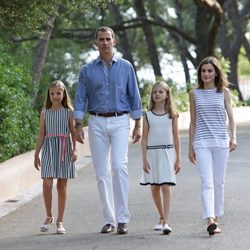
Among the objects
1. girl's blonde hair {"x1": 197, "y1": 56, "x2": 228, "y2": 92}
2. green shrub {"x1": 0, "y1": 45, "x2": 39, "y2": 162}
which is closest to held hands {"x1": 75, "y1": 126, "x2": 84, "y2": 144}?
girl's blonde hair {"x1": 197, "y1": 56, "x2": 228, "y2": 92}

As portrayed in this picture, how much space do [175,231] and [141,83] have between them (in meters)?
22.7

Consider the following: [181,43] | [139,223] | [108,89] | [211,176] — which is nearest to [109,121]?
[108,89]

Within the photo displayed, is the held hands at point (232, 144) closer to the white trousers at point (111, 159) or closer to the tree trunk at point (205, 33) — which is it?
the white trousers at point (111, 159)

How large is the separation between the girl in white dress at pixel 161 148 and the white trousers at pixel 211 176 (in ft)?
1.17

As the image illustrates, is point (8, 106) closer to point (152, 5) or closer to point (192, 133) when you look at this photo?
point (192, 133)

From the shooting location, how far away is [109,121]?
904 centimetres

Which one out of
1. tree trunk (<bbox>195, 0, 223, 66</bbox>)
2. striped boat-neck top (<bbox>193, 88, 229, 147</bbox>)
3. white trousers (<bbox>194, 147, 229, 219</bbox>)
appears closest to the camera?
white trousers (<bbox>194, 147, 229, 219</bbox>)

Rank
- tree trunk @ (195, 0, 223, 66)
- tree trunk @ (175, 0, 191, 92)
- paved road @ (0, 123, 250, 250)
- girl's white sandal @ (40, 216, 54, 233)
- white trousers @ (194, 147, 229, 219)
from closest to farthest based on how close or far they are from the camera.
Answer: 1. paved road @ (0, 123, 250, 250)
2. white trousers @ (194, 147, 229, 219)
3. girl's white sandal @ (40, 216, 54, 233)
4. tree trunk @ (195, 0, 223, 66)
5. tree trunk @ (175, 0, 191, 92)

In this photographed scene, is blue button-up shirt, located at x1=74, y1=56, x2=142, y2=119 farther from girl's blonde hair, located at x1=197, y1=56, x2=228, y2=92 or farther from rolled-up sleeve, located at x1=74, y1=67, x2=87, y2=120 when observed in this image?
girl's blonde hair, located at x1=197, y1=56, x2=228, y2=92

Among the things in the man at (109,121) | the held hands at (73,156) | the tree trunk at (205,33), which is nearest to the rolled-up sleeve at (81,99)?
the man at (109,121)

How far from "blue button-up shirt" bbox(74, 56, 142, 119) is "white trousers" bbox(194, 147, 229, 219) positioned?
809 millimetres

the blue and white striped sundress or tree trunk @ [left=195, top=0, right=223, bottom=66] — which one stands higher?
tree trunk @ [left=195, top=0, right=223, bottom=66]

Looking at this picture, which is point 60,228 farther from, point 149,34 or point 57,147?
point 149,34

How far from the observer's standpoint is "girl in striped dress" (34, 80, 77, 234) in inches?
366
